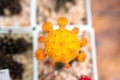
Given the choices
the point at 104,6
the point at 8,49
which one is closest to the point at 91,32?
→ the point at 104,6

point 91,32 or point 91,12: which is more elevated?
point 91,12

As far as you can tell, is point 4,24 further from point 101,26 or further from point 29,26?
point 101,26

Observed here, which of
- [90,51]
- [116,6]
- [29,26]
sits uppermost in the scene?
[116,6]

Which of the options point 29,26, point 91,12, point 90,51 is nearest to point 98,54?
point 90,51

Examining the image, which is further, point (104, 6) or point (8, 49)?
point (104, 6)
